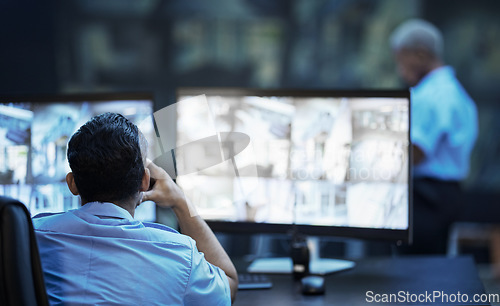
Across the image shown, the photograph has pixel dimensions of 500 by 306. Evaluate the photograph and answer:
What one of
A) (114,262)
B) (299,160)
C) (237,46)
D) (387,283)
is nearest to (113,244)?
(114,262)

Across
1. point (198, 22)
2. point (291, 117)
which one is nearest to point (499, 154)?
point (198, 22)

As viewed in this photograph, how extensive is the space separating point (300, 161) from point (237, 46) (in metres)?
2.54

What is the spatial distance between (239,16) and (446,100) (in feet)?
6.18

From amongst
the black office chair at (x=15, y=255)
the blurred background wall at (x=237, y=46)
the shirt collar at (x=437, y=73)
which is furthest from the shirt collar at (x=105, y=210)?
the blurred background wall at (x=237, y=46)

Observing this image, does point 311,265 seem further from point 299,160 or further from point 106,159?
point 106,159

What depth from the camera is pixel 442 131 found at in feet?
8.73

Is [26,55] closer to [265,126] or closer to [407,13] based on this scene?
[407,13]

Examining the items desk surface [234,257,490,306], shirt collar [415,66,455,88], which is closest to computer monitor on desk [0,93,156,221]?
desk surface [234,257,490,306]

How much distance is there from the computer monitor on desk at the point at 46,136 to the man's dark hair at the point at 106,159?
2.04 feet

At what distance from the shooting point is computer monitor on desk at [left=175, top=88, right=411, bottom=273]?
1.75 metres

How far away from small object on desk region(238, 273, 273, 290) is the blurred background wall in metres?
2.48

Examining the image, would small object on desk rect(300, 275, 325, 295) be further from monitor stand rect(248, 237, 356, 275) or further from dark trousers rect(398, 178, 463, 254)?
dark trousers rect(398, 178, 463, 254)

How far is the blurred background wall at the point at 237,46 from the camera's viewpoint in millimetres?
3887

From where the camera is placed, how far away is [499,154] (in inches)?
152
